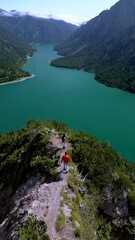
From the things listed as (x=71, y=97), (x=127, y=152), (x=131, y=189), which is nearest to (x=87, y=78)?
(x=71, y=97)

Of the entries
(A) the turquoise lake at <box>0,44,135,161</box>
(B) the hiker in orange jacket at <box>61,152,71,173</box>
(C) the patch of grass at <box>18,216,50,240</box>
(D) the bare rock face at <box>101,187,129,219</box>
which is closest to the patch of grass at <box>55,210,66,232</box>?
(C) the patch of grass at <box>18,216,50,240</box>

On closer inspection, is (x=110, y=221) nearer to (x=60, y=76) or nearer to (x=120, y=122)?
(x=120, y=122)

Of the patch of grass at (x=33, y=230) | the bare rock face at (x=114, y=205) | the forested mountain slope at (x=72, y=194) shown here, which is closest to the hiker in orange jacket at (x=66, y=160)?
the forested mountain slope at (x=72, y=194)

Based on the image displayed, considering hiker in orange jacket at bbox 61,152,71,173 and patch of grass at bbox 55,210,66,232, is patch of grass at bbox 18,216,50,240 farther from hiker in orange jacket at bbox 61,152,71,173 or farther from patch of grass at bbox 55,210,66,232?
hiker in orange jacket at bbox 61,152,71,173

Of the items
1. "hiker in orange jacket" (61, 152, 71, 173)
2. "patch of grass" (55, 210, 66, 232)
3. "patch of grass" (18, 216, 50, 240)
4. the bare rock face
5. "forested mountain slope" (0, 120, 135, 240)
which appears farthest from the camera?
the bare rock face

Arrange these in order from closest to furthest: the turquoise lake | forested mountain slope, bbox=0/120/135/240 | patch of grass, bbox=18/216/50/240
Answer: patch of grass, bbox=18/216/50/240, forested mountain slope, bbox=0/120/135/240, the turquoise lake

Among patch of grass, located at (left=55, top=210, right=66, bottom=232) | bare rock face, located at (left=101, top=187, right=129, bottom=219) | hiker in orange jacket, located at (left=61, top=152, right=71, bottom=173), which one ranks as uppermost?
hiker in orange jacket, located at (left=61, top=152, right=71, bottom=173)

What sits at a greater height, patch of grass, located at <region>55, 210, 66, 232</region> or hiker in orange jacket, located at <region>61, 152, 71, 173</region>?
hiker in orange jacket, located at <region>61, 152, 71, 173</region>
